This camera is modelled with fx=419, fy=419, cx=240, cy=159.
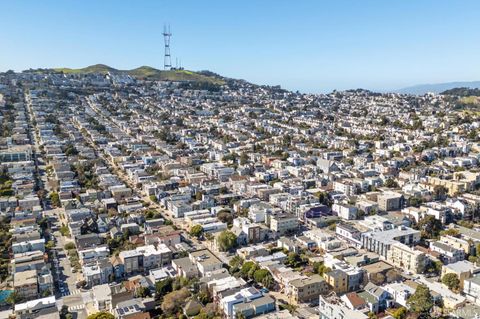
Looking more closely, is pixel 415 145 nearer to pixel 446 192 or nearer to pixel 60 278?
pixel 446 192

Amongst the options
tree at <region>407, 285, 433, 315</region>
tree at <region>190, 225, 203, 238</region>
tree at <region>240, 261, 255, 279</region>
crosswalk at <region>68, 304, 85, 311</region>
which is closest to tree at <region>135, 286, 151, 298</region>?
crosswalk at <region>68, 304, 85, 311</region>

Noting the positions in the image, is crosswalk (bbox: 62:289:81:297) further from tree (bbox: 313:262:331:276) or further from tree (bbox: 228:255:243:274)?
tree (bbox: 313:262:331:276)

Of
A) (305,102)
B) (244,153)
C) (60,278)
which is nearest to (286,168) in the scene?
(244,153)

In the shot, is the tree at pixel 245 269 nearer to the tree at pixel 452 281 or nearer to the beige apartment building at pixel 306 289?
the beige apartment building at pixel 306 289

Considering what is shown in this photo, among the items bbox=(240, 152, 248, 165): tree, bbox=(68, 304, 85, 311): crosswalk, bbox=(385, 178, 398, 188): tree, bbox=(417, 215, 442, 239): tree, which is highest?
bbox=(240, 152, 248, 165): tree

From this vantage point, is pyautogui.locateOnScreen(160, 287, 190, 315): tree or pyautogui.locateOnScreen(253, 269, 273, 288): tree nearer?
pyautogui.locateOnScreen(160, 287, 190, 315): tree

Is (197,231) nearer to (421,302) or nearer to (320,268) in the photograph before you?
(320,268)

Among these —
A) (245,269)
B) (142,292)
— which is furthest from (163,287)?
(245,269)
